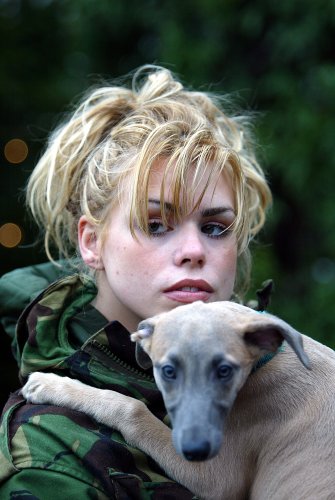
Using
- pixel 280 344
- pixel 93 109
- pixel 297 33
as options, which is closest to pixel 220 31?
pixel 297 33

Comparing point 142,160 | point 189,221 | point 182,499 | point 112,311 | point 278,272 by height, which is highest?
point 142,160

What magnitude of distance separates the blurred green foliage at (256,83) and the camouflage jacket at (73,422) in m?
3.39

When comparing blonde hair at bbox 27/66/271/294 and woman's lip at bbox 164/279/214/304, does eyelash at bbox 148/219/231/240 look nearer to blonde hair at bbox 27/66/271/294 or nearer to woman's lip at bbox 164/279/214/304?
blonde hair at bbox 27/66/271/294

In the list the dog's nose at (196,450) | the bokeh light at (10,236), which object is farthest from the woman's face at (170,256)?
the bokeh light at (10,236)

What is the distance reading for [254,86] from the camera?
8.11m

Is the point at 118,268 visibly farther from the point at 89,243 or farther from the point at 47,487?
the point at 47,487

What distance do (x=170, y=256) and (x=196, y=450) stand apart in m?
Answer: 0.92

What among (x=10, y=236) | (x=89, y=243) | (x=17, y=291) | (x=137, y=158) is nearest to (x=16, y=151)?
(x=10, y=236)

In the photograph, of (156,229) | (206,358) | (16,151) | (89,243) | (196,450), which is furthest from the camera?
(16,151)

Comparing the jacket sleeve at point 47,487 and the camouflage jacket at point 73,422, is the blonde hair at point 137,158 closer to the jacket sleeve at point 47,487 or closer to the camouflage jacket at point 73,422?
the camouflage jacket at point 73,422

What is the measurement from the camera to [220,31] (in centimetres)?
810

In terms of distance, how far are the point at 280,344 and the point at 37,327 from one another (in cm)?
94

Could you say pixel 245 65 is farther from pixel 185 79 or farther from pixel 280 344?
pixel 280 344

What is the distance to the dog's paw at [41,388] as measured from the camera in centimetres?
301
